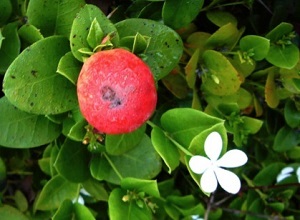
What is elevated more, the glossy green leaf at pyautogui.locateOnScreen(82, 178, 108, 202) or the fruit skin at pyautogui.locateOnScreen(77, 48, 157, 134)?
the fruit skin at pyautogui.locateOnScreen(77, 48, 157, 134)

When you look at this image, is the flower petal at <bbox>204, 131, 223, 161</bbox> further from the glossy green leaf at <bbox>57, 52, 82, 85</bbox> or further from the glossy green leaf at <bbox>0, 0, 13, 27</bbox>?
the glossy green leaf at <bbox>0, 0, 13, 27</bbox>

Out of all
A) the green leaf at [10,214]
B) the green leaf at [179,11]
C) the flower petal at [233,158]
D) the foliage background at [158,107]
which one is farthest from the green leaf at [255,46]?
the green leaf at [10,214]

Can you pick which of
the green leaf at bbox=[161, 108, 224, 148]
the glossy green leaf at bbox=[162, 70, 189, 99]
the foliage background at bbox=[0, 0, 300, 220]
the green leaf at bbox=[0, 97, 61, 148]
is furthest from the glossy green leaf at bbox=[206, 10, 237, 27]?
the green leaf at bbox=[0, 97, 61, 148]

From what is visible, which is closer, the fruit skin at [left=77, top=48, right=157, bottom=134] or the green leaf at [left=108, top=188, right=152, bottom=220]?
the fruit skin at [left=77, top=48, right=157, bottom=134]

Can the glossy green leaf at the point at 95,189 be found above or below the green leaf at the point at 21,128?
below

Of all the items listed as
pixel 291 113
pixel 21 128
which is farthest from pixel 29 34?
pixel 291 113

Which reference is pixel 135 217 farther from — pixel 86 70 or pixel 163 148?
pixel 86 70

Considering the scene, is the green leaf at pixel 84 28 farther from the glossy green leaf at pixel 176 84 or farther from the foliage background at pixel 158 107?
the glossy green leaf at pixel 176 84

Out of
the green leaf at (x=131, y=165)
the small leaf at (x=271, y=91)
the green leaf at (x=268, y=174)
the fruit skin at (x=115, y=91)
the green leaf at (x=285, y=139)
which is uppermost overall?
the fruit skin at (x=115, y=91)

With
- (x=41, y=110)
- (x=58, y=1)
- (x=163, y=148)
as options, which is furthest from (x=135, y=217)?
(x=58, y=1)
